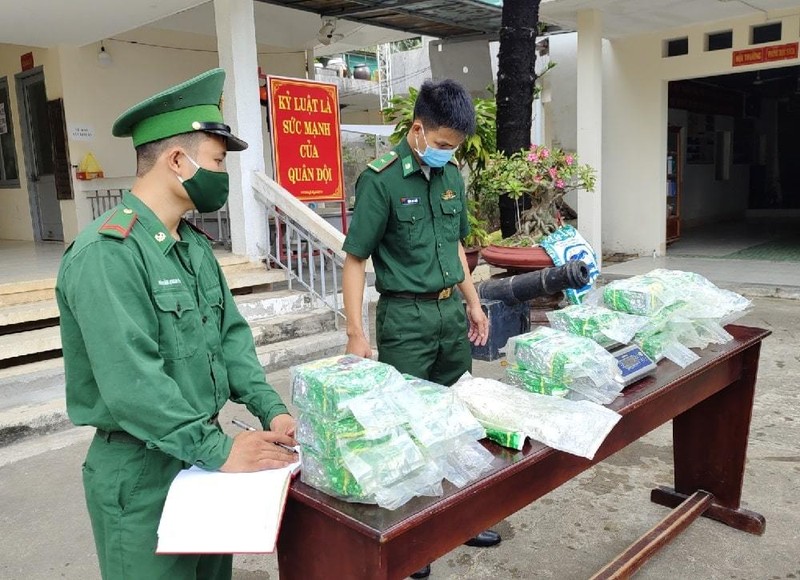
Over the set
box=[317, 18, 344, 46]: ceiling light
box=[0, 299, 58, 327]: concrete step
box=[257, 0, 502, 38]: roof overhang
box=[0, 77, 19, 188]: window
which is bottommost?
box=[0, 299, 58, 327]: concrete step

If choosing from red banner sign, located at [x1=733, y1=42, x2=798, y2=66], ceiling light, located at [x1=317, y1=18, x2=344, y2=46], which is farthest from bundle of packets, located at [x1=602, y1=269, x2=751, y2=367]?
red banner sign, located at [x1=733, y1=42, x2=798, y2=66]

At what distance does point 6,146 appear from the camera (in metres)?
8.27

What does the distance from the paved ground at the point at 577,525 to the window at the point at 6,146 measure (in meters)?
5.75

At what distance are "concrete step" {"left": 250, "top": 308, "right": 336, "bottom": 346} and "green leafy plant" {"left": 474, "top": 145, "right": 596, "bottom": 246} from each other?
1603 millimetres

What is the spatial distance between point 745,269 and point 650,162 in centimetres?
194

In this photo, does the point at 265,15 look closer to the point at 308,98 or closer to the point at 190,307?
the point at 308,98

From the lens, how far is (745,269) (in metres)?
7.94

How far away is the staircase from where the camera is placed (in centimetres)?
383

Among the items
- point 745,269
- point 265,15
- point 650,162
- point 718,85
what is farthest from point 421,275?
point 718,85

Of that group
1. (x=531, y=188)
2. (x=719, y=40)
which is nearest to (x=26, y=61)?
(x=531, y=188)

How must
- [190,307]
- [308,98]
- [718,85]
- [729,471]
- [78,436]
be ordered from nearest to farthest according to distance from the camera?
[190,307] → [729,471] → [78,436] → [308,98] → [718,85]

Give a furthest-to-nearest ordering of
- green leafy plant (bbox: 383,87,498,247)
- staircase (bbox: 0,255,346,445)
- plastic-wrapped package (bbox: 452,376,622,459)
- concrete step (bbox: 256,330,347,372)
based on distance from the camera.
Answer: green leafy plant (bbox: 383,87,498,247) < concrete step (bbox: 256,330,347,372) < staircase (bbox: 0,255,346,445) < plastic-wrapped package (bbox: 452,376,622,459)

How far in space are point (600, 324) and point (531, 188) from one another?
332 cm

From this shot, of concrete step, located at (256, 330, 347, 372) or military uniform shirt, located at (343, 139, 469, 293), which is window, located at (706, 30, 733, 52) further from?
military uniform shirt, located at (343, 139, 469, 293)
